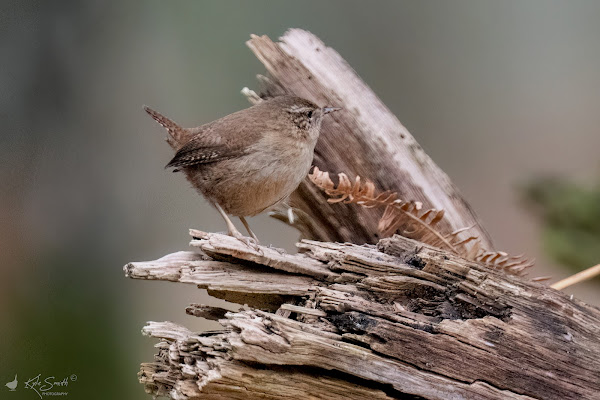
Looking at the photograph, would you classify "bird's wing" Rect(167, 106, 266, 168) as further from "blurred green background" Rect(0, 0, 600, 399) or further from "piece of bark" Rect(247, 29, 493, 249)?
"blurred green background" Rect(0, 0, 600, 399)

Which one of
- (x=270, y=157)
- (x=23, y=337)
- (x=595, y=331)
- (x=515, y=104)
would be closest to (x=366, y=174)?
(x=270, y=157)

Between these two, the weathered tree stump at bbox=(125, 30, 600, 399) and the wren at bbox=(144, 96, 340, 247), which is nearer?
the weathered tree stump at bbox=(125, 30, 600, 399)

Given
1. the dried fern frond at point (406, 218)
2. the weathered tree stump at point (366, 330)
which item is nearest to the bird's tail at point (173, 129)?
the dried fern frond at point (406, 218)

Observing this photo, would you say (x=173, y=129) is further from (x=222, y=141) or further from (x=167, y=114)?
(x=167, y=114)
